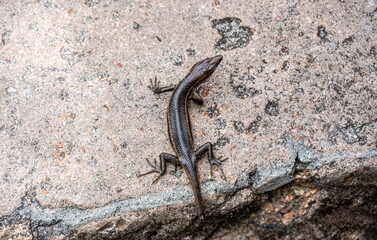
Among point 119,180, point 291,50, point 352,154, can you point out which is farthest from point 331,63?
point 119,180

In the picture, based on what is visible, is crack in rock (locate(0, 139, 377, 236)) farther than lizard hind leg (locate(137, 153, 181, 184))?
No

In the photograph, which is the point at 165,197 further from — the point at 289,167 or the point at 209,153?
the point at 289,167

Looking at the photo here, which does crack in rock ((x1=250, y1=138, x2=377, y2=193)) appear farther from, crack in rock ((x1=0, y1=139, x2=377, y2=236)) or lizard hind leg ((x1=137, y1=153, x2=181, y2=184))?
lizard hind leg ((x1=137, y1=153, x2=181, y2=184))

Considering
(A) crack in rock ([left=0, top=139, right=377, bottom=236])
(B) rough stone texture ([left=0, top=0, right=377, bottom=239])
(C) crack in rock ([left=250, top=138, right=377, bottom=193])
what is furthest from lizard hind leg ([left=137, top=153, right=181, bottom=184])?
(C) crack in rock ([left=250, top=138, right=377, bottom=193])

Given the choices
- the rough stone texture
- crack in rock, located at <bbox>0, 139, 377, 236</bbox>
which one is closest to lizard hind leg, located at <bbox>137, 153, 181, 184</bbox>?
the rough stone texture

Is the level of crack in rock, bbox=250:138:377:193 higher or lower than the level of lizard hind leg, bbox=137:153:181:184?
lower

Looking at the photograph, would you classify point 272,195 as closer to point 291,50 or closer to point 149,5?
point 291,50

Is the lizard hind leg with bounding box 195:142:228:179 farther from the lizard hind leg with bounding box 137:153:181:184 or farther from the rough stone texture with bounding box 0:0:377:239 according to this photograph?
the lizard hind leg with bounding box 137:153:181:184

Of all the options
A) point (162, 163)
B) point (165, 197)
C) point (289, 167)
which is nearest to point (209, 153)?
point (162, 163)
